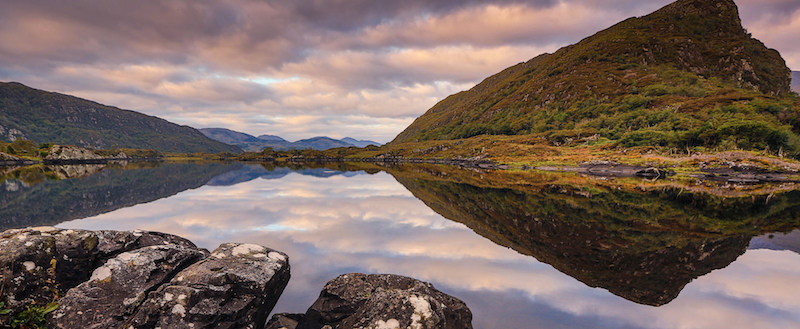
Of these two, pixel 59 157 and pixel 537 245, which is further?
pixel 59 157

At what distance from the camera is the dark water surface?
33.4 ft

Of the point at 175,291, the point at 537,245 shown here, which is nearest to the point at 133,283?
the point at 175,291

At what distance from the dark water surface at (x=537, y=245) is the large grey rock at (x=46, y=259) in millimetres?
5914

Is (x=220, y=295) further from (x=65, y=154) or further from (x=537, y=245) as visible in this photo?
(x=65, y=154)

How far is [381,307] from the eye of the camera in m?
7.20

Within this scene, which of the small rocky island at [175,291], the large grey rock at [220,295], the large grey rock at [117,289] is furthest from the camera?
Answer: the large grey rock at [117,289]

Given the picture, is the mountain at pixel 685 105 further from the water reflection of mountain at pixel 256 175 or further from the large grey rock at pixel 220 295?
the large grey rock at pixel 220 295

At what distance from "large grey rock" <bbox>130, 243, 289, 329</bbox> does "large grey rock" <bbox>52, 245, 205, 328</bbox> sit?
820mm

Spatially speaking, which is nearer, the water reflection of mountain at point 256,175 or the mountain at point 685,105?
the water reflection of mountain at point 256,175

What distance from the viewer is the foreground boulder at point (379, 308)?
6.86 m

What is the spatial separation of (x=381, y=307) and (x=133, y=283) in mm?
7476

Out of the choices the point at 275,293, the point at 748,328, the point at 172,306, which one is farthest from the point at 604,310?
the point at 172,306

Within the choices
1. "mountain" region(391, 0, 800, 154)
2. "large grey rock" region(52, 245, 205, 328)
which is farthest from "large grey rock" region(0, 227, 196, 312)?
"mountain" region(391, 0, 800, 154)

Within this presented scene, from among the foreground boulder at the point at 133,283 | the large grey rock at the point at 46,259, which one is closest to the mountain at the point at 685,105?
the foreground boulder at the point at 133,283
